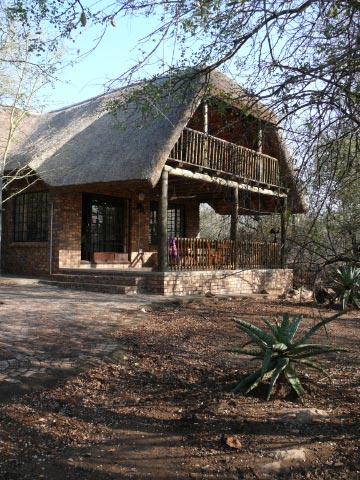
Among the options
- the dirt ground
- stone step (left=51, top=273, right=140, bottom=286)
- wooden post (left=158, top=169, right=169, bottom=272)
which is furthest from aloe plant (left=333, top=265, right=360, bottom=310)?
the dirt ground

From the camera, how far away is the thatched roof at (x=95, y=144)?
1207 centimetres

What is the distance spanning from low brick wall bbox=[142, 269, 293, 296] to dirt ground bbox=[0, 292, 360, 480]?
5.03 meters

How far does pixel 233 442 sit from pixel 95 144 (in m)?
11.9

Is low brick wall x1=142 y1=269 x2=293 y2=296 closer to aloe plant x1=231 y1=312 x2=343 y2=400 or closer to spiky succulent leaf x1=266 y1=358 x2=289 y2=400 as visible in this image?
aloe plant x1=231 y1=312 x2=343 y2=400

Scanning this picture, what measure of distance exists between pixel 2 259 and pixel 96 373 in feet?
39.4

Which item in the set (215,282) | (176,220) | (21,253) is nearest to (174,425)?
(215,282)

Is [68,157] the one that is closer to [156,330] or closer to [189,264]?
[189,264]

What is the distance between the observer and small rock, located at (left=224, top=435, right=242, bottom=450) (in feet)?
12.1

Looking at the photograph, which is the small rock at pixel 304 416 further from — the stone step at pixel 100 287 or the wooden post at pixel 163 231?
the wooden post at pixel 163 231

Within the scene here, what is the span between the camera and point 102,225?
52.7 feet

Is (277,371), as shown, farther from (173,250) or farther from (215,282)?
(215,282)

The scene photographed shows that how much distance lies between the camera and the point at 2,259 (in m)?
16.3

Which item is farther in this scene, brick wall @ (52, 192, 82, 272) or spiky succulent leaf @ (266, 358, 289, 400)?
brick wall @ (52, 192, 82, 272)

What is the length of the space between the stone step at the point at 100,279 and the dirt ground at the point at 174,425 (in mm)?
6411
